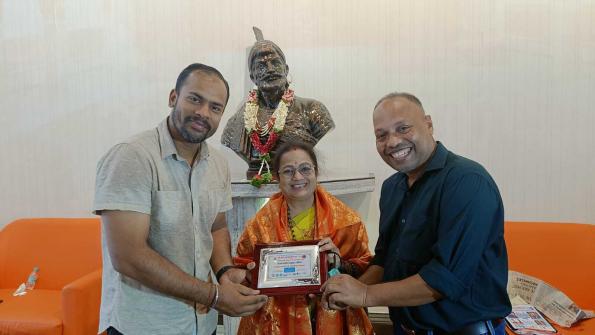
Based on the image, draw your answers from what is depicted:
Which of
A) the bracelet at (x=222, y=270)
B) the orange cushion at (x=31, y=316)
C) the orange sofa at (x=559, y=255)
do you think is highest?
the bracelet at (x=222, y=270)

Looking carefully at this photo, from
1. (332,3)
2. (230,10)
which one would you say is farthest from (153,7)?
(332,3)

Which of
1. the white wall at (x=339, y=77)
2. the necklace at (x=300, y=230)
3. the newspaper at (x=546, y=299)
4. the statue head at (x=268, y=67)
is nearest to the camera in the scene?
the necklace at (x=300, y=230)

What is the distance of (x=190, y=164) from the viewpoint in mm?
1604

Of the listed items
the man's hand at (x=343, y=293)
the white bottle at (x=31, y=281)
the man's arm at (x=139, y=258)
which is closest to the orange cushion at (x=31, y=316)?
the white bottle at (x=31, y=281)

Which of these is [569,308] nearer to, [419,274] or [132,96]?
[419,274]

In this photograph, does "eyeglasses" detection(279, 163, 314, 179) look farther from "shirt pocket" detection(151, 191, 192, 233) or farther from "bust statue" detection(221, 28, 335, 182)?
"bust statue" detection(221, 28, 335, 182)

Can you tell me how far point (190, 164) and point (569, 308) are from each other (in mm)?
2397

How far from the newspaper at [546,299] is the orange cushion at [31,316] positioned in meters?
3.06

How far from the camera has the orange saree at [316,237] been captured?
6.13 feet

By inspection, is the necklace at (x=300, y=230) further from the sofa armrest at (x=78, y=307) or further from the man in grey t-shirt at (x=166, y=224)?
the sofa armrest at (x=78, y=307)

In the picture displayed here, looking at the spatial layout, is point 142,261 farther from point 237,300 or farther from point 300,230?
point 300,230

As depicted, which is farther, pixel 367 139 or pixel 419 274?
pixel 367 139

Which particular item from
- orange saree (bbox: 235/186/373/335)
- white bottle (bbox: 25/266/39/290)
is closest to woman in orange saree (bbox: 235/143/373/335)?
orange saree (bbox: 235/186/373/335)

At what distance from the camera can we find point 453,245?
1.34 meters
